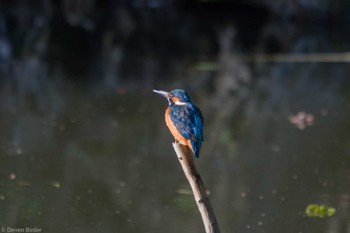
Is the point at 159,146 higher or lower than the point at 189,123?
higher

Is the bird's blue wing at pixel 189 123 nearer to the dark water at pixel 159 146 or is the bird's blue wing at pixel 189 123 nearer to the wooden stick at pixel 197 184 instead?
the wooden stick at pixel 197 184

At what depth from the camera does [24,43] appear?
10914 mm

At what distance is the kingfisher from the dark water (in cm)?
128

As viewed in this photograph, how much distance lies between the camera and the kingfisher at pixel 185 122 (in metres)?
3.40

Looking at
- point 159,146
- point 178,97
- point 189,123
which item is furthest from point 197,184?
point 159,146

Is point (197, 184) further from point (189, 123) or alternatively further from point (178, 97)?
point (178, 97)

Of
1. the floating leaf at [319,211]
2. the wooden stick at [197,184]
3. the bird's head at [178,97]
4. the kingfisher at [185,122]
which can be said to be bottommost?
the wooden stick at [197,184]

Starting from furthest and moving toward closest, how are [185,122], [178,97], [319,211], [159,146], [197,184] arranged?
[159,146]
[319,211]
[178,97]
[185,122]
[197,184]

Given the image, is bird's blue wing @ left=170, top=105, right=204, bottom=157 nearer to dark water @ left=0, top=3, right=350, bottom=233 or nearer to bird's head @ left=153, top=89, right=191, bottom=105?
bird's head @ left=153, top=89, right=191, bottom=105

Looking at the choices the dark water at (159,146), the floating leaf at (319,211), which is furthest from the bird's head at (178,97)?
the floating leaf at (319,211)

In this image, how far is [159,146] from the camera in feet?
20.8

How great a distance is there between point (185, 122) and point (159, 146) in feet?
9.66

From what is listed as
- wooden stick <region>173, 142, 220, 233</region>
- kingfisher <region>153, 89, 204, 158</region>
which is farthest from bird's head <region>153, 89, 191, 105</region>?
wooden stick <region>173, 142, 220, 233</region>

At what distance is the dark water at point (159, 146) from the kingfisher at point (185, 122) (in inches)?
50.5
